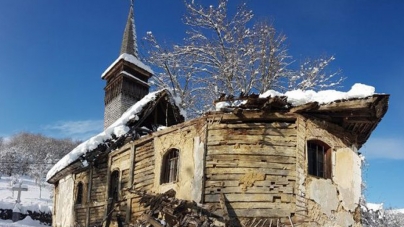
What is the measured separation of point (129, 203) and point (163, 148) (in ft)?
8.47

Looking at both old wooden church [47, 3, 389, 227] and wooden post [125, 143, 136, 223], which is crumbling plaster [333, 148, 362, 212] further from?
wooden post [125, 143, 136, 223]

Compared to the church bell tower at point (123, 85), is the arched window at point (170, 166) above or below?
below

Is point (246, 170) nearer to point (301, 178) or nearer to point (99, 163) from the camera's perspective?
point (301, 178)

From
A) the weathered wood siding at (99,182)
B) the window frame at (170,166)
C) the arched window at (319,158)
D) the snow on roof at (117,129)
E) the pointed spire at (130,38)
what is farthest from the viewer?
the pointed spire at (130,38)

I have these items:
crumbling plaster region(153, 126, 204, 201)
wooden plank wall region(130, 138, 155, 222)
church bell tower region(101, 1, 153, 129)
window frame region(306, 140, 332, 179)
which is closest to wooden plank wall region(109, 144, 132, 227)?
wooden plank wall region(130, 138, 155, 222)

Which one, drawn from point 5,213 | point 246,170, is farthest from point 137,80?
point 5,213

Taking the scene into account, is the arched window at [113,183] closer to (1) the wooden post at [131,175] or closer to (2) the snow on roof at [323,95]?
(1) the wooden post at [131,175]

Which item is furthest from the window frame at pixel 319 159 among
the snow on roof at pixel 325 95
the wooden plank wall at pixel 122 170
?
the wooden plank wall at pixel 122 170

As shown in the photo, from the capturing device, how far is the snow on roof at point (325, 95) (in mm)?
11773

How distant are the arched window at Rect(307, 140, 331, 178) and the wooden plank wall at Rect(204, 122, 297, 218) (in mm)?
833

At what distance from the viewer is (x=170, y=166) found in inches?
549

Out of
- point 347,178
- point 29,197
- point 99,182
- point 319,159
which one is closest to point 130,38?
point 99,182

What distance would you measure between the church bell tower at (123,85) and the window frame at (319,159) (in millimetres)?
12597

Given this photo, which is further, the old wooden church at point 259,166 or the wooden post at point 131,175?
the wooden post at point 131,175
